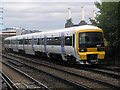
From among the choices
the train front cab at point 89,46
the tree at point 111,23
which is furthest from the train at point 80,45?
the tree at point 111,23

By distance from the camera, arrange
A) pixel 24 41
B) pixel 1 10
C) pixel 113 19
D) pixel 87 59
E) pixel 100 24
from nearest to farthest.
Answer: pixel 1 10 < pixel 87 59 < pixel 113 19 < pixel 100 24 < pixel 24 41

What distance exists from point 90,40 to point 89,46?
43 centimetres

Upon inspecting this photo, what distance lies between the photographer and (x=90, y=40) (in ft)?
51.4

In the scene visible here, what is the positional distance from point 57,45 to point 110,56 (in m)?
4.53

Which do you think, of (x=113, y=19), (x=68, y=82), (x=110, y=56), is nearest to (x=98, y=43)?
(x=113, y=19)

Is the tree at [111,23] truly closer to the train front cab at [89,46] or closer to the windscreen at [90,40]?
the windscreen at [90,40]

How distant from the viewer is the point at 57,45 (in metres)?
18.9

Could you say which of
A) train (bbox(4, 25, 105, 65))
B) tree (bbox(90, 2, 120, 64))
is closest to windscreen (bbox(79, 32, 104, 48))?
train (bbox(4, 25, 105, 65))

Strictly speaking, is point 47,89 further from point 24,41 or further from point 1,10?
point 24,41

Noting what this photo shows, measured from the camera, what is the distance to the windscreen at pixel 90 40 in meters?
15.5

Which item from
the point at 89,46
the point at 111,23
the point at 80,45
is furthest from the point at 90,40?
the point at 111,23

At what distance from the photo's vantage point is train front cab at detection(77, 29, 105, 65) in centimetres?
1543

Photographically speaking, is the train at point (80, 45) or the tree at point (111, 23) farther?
the tree at point (111, 23)

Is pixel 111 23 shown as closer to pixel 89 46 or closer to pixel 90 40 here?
pixel 90 40
